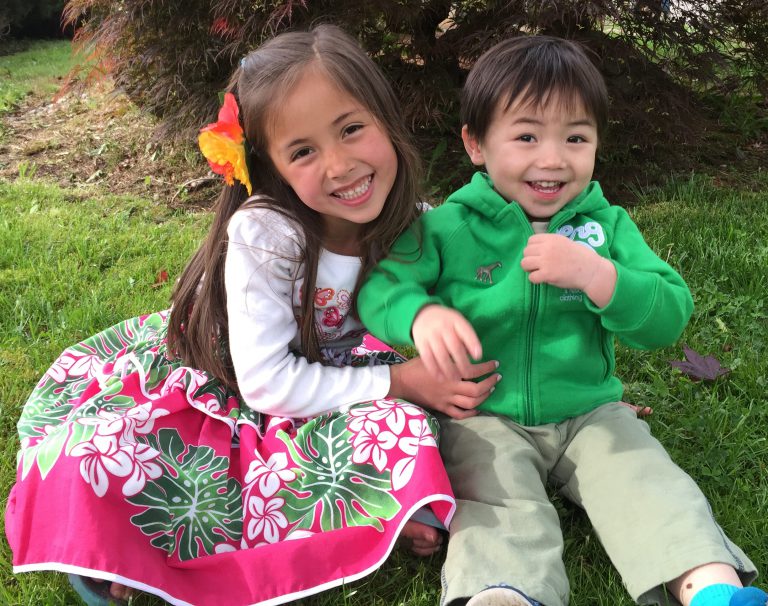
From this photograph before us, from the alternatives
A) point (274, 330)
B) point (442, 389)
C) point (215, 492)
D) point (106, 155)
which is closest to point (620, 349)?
point (442, 389)

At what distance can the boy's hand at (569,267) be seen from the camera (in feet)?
5.91

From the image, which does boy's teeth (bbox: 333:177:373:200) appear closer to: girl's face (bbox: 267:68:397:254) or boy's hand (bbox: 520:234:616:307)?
girl's face (bbox: 267:68:397:254)

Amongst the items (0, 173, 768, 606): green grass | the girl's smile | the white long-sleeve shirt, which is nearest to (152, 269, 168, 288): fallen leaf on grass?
(0, 173, 768, 606): green grass

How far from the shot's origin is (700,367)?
2.57 meters

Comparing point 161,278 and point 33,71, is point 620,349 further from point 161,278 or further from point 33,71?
point 33,71

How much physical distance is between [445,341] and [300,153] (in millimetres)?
624

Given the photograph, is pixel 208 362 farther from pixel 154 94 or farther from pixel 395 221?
pixel 154 94

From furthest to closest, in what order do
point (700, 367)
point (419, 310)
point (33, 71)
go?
point (33, 71)
point (700, 367)
point (419, 310)

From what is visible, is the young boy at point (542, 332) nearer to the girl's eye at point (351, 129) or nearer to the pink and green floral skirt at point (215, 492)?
the pink and green floral skirt at point (215, 492)

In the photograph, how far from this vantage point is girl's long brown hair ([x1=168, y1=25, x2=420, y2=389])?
196 cm

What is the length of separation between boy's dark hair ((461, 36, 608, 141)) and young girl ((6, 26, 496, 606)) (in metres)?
0.25

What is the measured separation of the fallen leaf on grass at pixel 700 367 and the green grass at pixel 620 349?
30 mm

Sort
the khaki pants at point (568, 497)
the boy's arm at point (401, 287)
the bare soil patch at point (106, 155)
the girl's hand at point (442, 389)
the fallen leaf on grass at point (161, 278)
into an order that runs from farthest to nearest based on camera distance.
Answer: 1. the bare soil patch at point (106, 155)
2. the fallen leaf on grass at point (161, 278)
3. the girl's hand at point (442, 389)
4. the boy's arm at point (401, 287)
5. the khaki pants at point (568, 497)

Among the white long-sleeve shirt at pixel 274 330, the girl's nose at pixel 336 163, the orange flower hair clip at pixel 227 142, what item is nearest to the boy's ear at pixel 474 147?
the girl's nose at pixel 336 163
